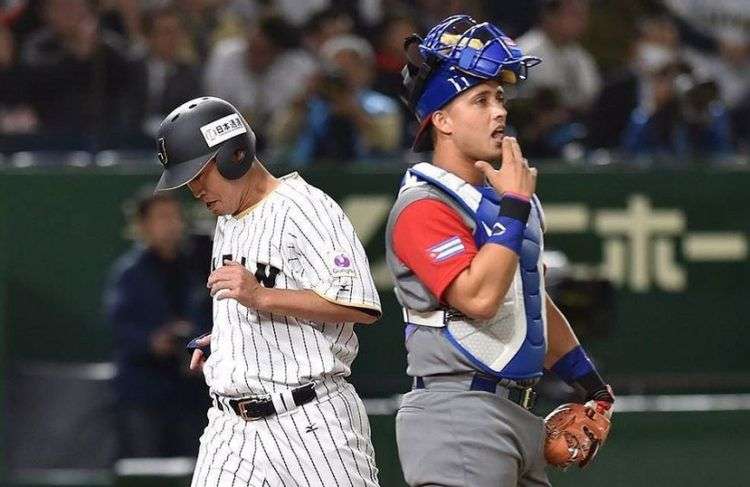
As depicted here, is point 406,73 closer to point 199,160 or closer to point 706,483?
point 199,160

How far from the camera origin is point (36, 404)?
7.70m

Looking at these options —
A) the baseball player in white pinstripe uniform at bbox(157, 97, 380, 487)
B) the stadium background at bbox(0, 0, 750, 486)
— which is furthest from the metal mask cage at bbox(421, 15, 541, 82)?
the stadium background at bbox(0, 0, 750, 486)

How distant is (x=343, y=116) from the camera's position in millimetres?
7793

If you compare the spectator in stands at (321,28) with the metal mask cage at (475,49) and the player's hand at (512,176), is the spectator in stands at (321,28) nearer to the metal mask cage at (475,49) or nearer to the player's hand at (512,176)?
the metal mask cage at (475,49)

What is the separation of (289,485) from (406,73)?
3.97ft

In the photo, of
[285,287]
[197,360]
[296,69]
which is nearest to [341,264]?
[285,287]

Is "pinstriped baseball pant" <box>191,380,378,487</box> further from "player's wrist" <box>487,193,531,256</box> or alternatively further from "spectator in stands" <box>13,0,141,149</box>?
"spectator in stands" <box>13,0,141,149</box>

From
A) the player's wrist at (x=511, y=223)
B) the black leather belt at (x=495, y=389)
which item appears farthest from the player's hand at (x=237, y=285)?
the player's wrist at (x=511, y=223)

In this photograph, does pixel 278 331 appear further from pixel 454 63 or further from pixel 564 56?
pixel 564 56

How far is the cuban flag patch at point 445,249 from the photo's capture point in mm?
4004

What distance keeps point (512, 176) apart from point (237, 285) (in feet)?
2.55

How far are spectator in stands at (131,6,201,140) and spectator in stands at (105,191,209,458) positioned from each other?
52 cm

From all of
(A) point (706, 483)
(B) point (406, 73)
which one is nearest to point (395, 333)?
(A) point (706, 483)

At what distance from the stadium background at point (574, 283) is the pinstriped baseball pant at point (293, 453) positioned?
288cm
